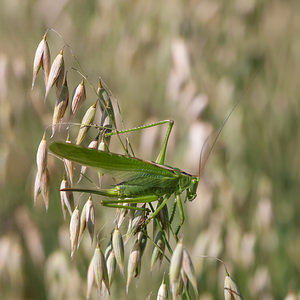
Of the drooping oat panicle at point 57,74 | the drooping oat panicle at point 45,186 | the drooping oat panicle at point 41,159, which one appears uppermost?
the drooping oat panicle at point 57,74

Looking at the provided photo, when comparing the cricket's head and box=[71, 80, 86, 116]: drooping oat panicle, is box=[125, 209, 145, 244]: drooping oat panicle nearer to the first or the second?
the cricket's head

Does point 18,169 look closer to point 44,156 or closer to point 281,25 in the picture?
point 44,156

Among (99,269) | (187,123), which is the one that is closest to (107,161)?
(99,269)

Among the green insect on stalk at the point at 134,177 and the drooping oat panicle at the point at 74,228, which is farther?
the drooping oat panicle at the point at 74,228

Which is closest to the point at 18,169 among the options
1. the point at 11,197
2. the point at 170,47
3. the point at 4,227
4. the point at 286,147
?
the point at 11,197

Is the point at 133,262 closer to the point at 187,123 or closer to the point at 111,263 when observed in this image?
the point at 111,263

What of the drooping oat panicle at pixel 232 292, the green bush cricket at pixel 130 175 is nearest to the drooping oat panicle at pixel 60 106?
the green bush cricket at pixel 130 175

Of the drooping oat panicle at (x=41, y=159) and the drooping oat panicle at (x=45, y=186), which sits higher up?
the drooping oat panicle at (x=41, y=159)

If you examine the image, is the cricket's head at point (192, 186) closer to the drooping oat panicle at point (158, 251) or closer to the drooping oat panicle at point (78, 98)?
the drooping oat panicle at point (158, 251)
